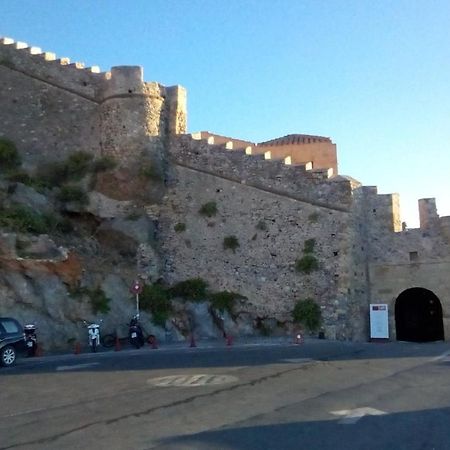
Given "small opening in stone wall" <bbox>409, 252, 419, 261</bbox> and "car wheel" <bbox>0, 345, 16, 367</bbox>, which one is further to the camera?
"small opening in stone wall" <bbox>409, 252, 419, 261</bbox>

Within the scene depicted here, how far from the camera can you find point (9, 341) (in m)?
16.0

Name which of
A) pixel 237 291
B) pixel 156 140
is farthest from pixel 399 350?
pixel 156 140

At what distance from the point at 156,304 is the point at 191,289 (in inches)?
72.0

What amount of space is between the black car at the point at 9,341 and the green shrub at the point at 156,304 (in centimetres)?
652

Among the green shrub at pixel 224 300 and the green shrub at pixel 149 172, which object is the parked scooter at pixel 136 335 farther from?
the green shrub at pixel 149 172

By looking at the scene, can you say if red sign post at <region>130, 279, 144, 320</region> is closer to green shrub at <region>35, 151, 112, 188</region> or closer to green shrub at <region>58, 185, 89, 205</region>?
green shrub at <region>58, 185, 89, 205</region>

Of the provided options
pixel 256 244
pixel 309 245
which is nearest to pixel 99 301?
pixel 256 244

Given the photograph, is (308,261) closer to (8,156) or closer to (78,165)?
(78,165)

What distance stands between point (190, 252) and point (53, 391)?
1424 centimetres

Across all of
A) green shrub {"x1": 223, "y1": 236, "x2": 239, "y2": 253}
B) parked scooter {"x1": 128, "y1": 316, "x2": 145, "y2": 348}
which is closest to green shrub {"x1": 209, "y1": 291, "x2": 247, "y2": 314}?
green shrub {"x1": 223, "y1": 236, "x2": 239, "y2": 253}


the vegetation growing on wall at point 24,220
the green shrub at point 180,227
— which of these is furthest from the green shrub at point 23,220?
the green shrub at point 180,227

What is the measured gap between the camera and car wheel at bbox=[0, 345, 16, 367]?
15.7m

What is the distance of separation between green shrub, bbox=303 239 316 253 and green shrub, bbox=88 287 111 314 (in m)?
7.86

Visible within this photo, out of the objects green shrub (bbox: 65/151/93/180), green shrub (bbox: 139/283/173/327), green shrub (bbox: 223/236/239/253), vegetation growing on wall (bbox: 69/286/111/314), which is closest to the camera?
vegetation growing on wall (bbox: 69/286/111/314)
